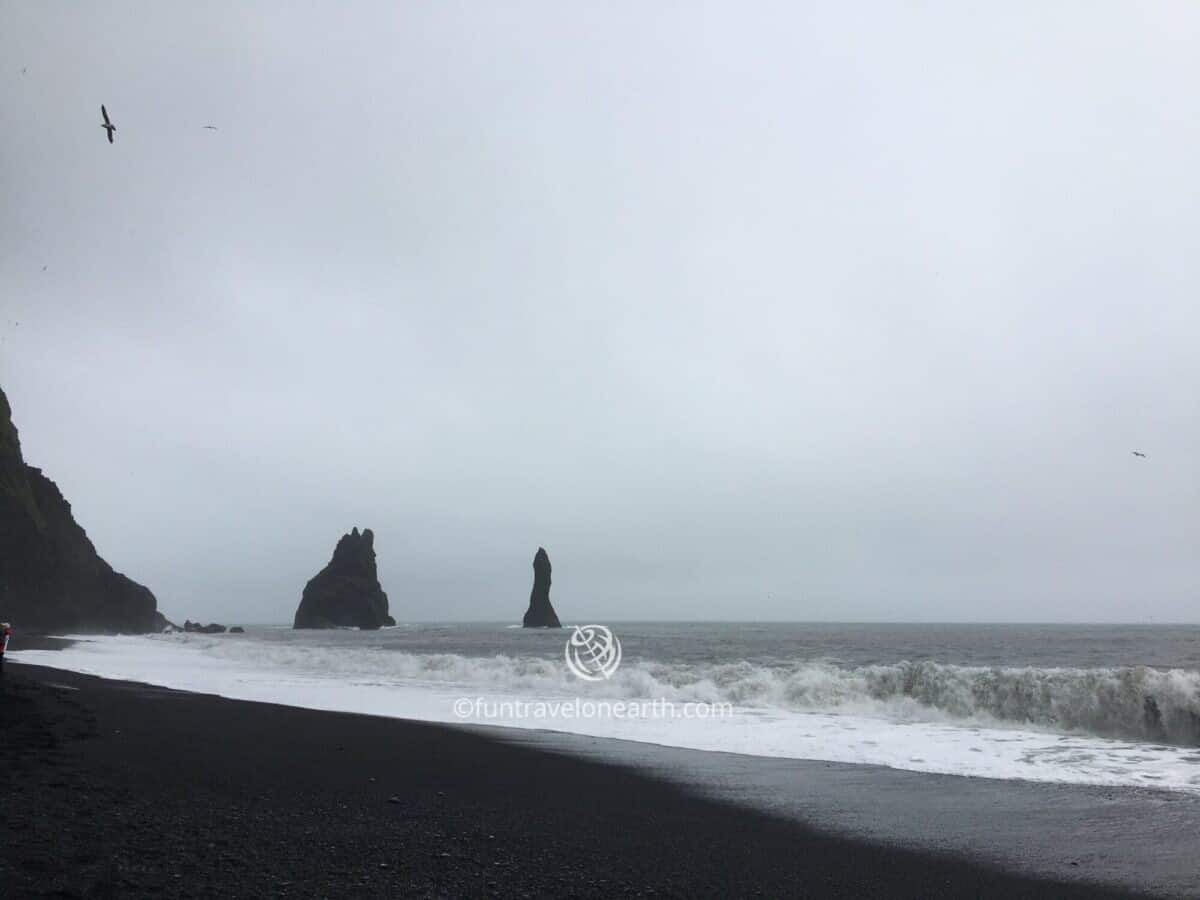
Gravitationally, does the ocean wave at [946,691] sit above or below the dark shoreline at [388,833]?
below

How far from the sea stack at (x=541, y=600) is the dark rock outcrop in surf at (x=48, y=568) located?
52899mm

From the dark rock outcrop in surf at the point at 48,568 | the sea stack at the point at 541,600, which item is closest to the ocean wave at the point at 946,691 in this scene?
the dark rock outcrop in surf at the point at 48,568

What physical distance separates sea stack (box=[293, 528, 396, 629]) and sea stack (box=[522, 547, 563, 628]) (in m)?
26.4

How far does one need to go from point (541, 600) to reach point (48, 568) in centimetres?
6562

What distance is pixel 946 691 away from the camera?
63.2ft

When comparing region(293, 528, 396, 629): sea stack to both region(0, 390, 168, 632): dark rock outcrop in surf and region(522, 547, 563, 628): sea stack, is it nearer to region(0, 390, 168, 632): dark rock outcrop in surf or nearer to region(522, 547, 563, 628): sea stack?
region(522, 547, 563, 628): sea stack

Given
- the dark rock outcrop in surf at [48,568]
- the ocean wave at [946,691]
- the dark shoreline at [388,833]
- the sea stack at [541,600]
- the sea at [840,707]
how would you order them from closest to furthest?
the dark shoreline at [388,833] < the sea at [840,707] < the ocean wave at [946,691] < the dark rock outcrop in surf at [48,568] < the sea stack at [541,600]

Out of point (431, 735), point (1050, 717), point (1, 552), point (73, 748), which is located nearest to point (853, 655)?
point (1050, 717)

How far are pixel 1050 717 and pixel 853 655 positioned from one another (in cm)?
2321

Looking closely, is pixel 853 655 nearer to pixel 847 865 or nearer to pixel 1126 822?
pixel 1126 822

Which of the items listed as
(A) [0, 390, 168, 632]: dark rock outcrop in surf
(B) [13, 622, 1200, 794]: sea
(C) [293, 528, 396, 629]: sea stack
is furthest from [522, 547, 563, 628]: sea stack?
(B) [13, 622, 1200, 794]: sea

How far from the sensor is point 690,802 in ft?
29.2

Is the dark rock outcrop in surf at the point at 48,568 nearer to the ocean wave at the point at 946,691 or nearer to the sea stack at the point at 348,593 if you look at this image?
the sea stack at the point at 348,593

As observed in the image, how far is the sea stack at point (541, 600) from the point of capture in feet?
392
